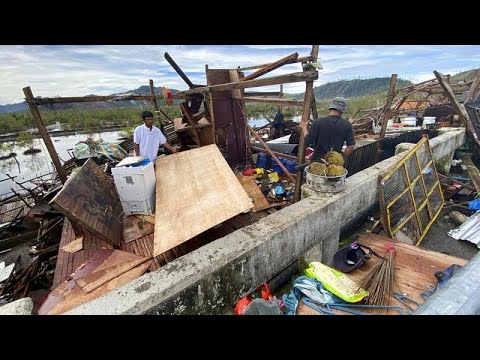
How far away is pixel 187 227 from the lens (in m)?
3.18

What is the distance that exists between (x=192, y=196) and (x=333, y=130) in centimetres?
277

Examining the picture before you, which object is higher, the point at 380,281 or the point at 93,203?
the point at 93,203

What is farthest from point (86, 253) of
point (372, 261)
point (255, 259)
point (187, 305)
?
point (372, 261)

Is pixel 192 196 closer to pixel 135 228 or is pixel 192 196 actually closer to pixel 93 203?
pixel 135 228

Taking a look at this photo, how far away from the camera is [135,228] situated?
4.02 meters

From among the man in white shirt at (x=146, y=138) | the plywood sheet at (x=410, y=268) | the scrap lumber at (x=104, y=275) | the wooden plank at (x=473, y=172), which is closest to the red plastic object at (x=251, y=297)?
the plywood sheet at (x=410, y=268)

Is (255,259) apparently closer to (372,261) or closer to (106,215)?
(372,261)

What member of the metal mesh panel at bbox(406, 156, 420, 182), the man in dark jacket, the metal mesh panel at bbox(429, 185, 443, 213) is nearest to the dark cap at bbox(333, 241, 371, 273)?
the man in dark jacket

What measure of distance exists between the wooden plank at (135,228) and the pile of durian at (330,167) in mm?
2882

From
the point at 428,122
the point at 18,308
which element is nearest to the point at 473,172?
the point at 428,122

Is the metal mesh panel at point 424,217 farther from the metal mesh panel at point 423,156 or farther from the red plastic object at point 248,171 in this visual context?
the red plastic object at point 248,171

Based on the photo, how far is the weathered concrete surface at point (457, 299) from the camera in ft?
3.71

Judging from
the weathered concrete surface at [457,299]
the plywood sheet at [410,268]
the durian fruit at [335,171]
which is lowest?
the plywood sheet at [410,268]

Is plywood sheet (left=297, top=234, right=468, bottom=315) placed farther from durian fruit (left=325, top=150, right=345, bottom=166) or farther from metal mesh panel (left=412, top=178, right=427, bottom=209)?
metal mesh panel (left=412, top=178, right=427, bottom=209)
